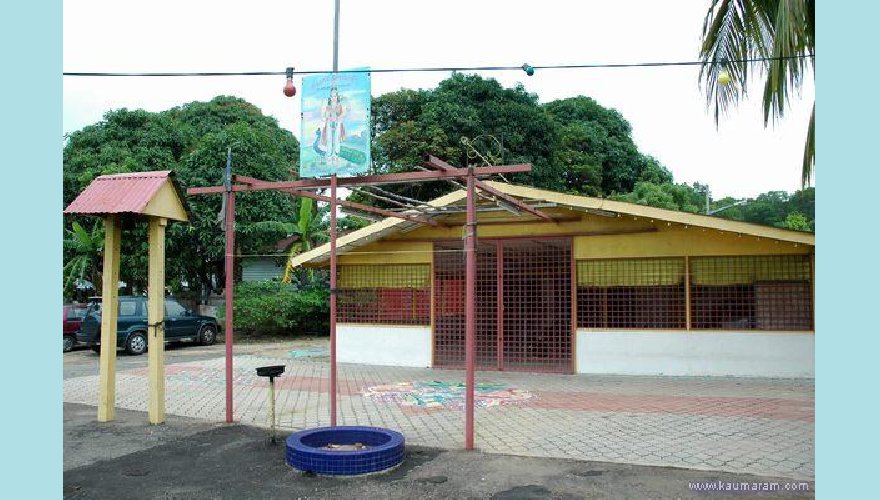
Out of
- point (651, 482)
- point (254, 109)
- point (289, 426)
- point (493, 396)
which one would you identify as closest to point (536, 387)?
point (493, 396)

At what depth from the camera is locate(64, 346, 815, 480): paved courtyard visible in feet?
22.3

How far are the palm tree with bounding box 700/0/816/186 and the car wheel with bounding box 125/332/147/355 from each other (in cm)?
1553

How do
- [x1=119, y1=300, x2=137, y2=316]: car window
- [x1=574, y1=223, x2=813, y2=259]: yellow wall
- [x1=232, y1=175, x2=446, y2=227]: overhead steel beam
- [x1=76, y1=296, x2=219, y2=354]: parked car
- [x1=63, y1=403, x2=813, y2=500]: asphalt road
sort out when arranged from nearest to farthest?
[x1=63, y1=403, x2=813, y2=500]: asphalt road, [x1=232, y1=175, x2=446, y2=227]: overhead steel beam, [x1=574, y1=223, x2=813, y2=259]: yellow wall, [x1=76, y1=296, x2=219, y2=354]: parked car, [x1=119, y1=300, x2=137, y2=316]: car window

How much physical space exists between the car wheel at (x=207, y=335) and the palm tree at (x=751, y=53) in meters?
16.5

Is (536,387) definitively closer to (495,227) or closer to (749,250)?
(495,227)

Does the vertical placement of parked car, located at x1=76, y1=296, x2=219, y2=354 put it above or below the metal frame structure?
below

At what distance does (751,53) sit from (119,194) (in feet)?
27.7

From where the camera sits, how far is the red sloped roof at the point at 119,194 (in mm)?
8180

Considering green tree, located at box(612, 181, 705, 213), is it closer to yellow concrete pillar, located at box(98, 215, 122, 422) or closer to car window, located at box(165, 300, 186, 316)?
car window, located at box(165, 300, 186, 316)

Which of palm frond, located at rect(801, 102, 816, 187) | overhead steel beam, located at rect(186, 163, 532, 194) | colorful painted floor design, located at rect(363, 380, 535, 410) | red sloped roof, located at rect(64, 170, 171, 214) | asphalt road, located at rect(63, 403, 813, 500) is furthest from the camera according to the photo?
colorful painted floor design, located at rect(363, 380, 535, 410)

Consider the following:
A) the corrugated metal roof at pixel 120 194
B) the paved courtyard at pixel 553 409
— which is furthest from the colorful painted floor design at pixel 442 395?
the corrugated metal roof at pixel 120 194

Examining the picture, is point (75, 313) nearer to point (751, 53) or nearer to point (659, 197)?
point (751, 53)

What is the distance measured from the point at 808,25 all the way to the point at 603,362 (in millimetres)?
6963

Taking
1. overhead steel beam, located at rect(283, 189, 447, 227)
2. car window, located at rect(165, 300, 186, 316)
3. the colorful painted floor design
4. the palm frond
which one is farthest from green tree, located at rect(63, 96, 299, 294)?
the palm frond
